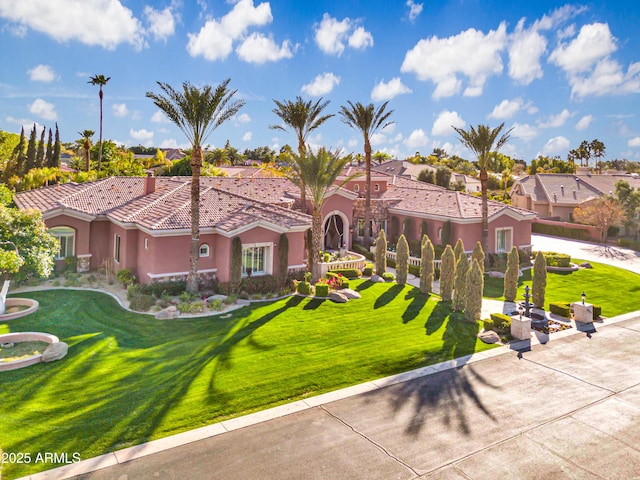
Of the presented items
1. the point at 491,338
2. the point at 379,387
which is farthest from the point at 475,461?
the point at 491,338

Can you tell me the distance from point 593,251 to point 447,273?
2766 centimetres

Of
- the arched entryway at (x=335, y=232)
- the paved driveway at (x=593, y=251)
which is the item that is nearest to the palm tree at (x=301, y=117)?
the arched entryway at (x=335, y=232)

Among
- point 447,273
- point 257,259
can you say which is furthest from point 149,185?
point 447,273

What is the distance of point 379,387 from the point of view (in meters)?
15.0

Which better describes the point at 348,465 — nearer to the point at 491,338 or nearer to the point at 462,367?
the point at 462,367

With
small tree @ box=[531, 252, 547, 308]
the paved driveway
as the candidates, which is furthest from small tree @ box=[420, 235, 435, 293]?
the paved driveway

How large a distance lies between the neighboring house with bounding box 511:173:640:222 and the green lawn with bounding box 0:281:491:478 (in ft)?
148

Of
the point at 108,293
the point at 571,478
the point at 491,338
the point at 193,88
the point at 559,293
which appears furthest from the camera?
the point at 559,293

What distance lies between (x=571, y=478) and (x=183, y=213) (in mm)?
22705

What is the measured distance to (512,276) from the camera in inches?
1061

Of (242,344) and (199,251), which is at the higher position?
(199,251)

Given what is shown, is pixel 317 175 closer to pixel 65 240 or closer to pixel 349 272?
pixel 349 272

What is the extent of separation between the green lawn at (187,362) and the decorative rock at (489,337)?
1.68 ft

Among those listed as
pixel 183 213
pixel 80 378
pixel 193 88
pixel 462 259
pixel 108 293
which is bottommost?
pixel 80 378
